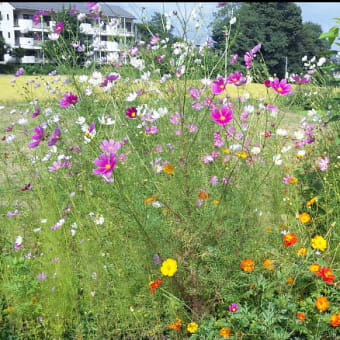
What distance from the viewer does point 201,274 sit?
67.3 inches

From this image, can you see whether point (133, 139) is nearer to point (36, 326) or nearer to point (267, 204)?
point (267, 204)

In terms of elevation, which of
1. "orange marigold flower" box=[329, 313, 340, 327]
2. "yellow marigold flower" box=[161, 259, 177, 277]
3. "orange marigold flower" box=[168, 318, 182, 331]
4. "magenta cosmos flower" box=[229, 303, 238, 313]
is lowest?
"orange marigold flower" box=[168, 318, 182, 331]

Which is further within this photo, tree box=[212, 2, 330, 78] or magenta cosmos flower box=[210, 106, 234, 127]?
tree box=[212, 2, 330, 78]

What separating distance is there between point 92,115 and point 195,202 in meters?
1.62

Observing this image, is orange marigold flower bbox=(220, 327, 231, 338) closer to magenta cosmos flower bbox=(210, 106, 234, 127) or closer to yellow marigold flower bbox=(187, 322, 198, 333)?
yellow marigold flower bbox=(187, 322, 198, 333)

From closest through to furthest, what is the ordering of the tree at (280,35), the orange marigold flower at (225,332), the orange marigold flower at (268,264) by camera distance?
the orange marigold flower at (225,332)
the orange marigold flower at (268,264)
the tree at (280,35)

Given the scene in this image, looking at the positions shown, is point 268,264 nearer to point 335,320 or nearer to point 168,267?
point 335,320

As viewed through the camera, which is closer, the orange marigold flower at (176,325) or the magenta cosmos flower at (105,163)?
the magenta cosmos flower at (105,163)

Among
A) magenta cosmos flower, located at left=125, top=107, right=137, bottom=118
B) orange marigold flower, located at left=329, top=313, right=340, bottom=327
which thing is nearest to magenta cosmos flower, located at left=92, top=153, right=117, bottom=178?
magenta cosmos flower, located at left=125, top=107, right=137, bottom=118

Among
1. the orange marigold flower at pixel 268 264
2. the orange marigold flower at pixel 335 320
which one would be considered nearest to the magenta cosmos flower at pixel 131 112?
the orange marigold flower at pixel 268 264

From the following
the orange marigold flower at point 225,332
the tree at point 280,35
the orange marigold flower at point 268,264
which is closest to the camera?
the orange marigold flower at point 225,332

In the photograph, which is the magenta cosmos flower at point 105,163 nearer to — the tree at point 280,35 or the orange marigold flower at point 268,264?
the orange marigold flower at point 268,264

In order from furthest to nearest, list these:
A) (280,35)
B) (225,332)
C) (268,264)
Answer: (280,35) < (268,264) < (225,332)

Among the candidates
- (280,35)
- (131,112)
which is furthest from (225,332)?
(280,35)
